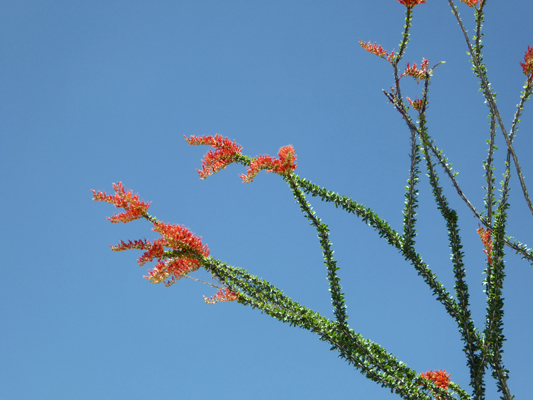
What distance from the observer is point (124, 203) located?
5379 mm

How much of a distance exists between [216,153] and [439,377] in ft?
13.4

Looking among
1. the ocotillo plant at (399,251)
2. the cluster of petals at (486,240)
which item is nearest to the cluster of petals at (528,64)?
the ocotillo plant at (399,251)

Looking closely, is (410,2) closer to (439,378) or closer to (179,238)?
(179,238)

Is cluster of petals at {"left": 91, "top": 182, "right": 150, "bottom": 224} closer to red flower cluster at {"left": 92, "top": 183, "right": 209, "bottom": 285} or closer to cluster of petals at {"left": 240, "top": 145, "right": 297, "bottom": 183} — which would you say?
red flower cluster at {"left": 92, "top": 183, "right": 209, "bottom": 285}

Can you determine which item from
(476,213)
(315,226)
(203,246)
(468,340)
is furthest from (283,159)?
(468,340)

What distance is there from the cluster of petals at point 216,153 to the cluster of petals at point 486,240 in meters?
3.34

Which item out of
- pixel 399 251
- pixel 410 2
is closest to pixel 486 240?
pixel 399 251

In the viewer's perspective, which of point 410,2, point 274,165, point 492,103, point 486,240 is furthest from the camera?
point 486,240

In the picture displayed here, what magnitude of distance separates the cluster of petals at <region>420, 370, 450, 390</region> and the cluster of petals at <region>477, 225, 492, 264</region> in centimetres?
159

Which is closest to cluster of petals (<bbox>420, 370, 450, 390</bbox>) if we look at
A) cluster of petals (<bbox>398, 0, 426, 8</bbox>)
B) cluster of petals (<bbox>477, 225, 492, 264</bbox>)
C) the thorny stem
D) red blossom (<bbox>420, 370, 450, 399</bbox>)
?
red blossom (<bbox>420, 370, 450, 399</bbox>)

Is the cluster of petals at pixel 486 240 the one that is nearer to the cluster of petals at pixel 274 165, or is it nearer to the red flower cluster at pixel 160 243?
the cluster of petals at pixel 274 165

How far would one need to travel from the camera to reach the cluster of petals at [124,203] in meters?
5.31

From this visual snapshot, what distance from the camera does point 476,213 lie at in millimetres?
4914

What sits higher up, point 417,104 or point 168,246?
point 417,104
